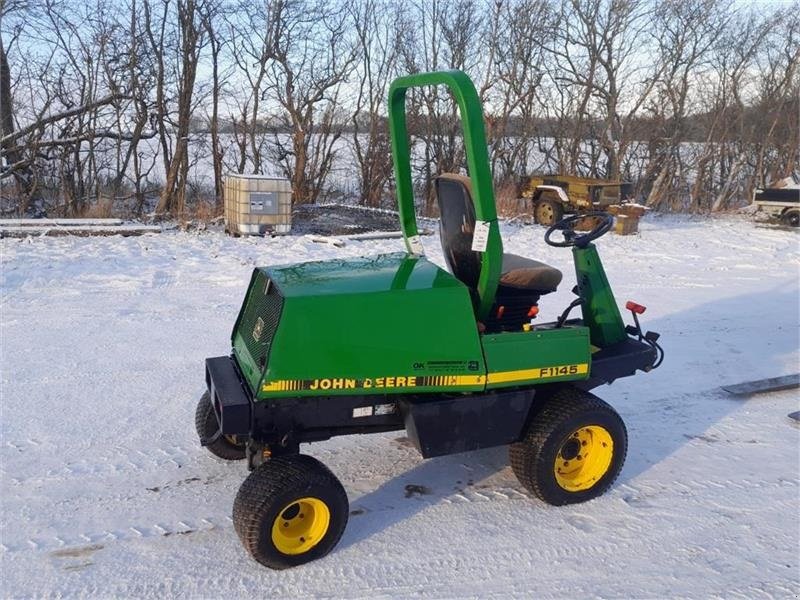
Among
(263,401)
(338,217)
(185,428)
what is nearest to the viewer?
(263,401)

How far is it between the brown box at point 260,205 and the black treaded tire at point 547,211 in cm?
501

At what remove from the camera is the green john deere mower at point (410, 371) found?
282cm

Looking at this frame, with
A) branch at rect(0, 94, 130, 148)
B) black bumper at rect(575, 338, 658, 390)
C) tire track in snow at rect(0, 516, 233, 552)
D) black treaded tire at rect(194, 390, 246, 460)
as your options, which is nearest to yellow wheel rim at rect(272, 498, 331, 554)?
tire track in snow at rect(0, 516, 233, 552)

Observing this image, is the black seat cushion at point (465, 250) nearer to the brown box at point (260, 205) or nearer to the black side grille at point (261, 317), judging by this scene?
the black side grille at point (261, 317)

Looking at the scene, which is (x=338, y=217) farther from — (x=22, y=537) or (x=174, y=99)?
(x=22, y=537)

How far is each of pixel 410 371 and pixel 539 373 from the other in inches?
25.3

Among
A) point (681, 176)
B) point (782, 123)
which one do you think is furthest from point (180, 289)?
point (782, 123)

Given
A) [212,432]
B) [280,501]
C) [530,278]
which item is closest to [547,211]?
[530,278]

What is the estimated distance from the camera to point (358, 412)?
3029 mm

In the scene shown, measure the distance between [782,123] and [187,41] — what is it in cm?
1479

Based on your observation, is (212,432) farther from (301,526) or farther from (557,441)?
(557,441)

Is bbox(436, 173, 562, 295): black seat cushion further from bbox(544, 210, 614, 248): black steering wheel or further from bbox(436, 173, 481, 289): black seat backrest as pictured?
bbox(544, 210, 614, 248): black steering wheel

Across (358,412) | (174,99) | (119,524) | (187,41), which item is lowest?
(119,524)

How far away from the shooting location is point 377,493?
3.46 meters
